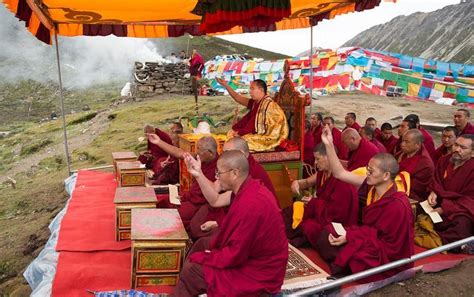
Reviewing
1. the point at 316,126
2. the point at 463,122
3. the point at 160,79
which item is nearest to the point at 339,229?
the point at 463,122

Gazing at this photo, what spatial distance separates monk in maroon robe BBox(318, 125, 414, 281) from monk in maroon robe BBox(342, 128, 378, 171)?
3.81ft

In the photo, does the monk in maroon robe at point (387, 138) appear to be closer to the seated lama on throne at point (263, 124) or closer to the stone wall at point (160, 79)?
the seated lama on throne at point (263, 124)

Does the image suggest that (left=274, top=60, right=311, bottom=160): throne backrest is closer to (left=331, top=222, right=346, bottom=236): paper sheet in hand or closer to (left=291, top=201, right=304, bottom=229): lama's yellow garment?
(left=291, top=201, right=304, bottom=229): lama's yellow garment

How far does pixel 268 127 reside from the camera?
17.5 feet

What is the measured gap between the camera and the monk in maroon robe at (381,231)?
10.7 feet

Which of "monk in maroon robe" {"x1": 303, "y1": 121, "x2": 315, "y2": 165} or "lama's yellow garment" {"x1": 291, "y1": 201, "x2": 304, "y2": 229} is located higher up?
"monk in maroon robe" {"x1": 303, "y1": 121, "x2": 315, "y2": 165}

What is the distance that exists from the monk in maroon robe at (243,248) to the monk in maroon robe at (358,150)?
2.23m

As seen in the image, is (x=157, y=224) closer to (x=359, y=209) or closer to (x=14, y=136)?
(x=359, y=209)

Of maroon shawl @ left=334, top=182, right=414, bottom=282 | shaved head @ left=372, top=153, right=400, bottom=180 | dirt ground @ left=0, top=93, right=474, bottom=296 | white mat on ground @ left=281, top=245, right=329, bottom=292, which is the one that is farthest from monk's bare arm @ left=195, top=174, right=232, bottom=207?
dirt ground @ left=0, top=93, right=474, bottom=296

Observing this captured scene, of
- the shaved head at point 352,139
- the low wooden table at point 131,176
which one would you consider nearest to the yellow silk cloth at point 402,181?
the shaved head at point 352,139

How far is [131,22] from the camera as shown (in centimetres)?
771

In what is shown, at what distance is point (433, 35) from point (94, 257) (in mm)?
29825

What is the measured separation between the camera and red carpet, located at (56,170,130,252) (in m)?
4.15

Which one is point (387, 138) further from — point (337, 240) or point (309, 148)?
point (337, 240)
